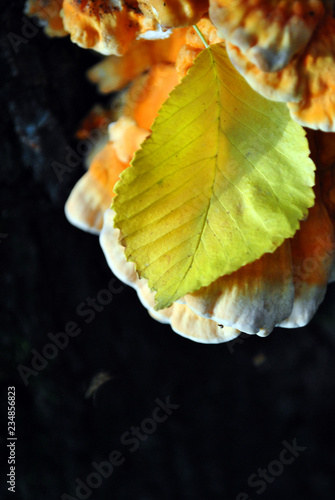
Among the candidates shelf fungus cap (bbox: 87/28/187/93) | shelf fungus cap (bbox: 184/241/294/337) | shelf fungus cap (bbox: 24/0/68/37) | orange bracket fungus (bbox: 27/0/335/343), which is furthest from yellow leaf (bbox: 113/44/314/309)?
shelf fungus cap (bbox: 24/0/68/37)

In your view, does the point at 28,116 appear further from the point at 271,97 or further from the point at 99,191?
the point at 271,97

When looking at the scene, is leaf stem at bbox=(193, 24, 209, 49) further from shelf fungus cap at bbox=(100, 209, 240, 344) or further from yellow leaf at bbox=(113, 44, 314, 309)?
shelf fungus cap at bbox=(100, 209, 240, 344)

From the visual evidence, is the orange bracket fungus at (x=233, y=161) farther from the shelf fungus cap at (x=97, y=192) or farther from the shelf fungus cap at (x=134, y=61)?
the shelf fungus cap at (x=97, y=192)

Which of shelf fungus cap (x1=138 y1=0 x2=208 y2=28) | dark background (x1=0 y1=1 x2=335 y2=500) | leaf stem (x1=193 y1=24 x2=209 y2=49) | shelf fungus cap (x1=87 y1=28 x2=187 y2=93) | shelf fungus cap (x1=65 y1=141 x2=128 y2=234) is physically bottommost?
dark background (x1=0 y1=1 x2=335 y2=500)

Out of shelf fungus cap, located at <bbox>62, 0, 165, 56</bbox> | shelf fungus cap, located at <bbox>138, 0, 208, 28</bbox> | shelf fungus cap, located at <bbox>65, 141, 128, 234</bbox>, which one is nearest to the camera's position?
shelf fungus cap, located at <bbox>138, 0, 208, 28</bbox>

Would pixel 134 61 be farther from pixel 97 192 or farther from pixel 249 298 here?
pixel 249 298

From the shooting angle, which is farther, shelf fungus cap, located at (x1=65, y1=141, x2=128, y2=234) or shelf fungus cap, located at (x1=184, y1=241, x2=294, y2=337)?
shelf fungus cap, located at (x1=65, y1=141, x2=128, y2=234)

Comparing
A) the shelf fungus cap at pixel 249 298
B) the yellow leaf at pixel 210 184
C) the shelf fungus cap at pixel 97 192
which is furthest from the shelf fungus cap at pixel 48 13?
the shelf fungus cap at pixel 249 298

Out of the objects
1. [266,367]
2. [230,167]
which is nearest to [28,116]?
[230,167]
